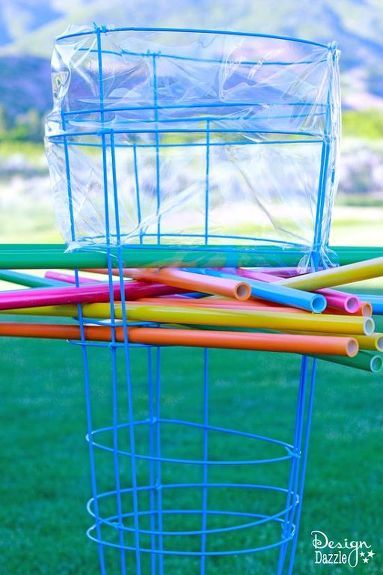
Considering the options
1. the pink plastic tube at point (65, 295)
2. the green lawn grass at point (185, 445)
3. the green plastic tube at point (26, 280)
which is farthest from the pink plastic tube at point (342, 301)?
the green lawn grass at point (185, 445)

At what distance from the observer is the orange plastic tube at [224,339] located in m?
1.76

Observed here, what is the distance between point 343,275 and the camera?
5.90ft

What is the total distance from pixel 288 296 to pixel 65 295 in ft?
1.28

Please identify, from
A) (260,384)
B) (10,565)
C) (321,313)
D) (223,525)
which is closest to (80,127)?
(321,313)

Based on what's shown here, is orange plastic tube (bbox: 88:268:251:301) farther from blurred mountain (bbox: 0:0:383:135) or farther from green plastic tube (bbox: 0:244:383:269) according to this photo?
blurred mountain (bbox: 0:0:383:135)

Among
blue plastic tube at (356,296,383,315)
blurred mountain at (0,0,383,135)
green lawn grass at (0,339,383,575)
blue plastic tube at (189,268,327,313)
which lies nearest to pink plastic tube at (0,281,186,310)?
blue plastic tube at (189,268,327,313)

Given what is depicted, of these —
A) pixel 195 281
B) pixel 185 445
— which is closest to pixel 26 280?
pixel 195 281

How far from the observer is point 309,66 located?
1.98 m

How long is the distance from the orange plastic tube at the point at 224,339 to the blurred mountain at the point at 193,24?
563 inches

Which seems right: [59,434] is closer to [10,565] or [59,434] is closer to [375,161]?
[10,565]

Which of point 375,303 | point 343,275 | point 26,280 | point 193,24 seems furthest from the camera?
point 193,24

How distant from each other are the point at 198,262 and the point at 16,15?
61.2ft

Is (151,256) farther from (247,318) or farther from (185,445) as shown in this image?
(185,445)

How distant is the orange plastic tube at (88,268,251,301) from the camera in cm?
176
